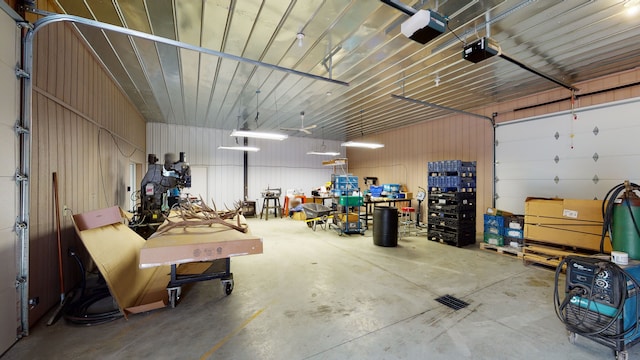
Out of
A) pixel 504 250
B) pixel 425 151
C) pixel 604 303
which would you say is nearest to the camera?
pixel 604 303

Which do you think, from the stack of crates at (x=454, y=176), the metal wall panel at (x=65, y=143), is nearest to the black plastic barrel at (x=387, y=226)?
the stack of crates at (x=454, y=176)

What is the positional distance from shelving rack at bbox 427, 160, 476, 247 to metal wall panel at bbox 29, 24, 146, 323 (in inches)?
280

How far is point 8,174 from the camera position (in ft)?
7.27

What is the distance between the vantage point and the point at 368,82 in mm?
5555

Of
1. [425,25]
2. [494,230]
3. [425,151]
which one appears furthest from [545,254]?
[425,151]

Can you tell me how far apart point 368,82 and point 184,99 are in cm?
487

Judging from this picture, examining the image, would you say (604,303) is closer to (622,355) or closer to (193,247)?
(622,355)

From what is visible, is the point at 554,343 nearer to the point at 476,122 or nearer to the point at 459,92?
the point at 459,92

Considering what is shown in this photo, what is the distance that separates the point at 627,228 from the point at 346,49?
4.03 m

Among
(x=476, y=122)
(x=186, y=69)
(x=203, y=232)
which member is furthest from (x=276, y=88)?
(x=476, y=122)

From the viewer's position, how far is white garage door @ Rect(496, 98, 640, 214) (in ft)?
15.5

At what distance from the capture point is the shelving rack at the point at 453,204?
6.03m

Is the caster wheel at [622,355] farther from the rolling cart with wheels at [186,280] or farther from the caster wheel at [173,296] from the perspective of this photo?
the caster wheel at [173,296]

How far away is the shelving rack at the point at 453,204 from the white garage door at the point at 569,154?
1087 millimetres
